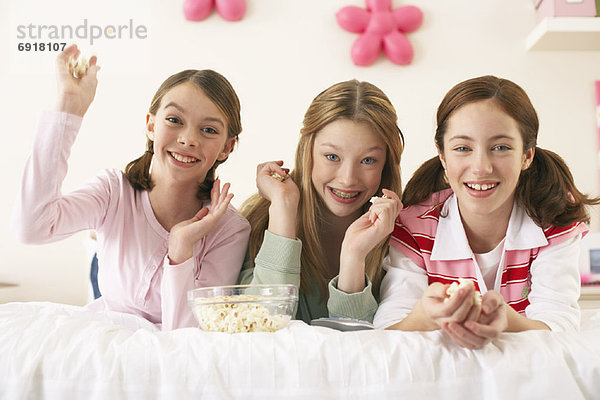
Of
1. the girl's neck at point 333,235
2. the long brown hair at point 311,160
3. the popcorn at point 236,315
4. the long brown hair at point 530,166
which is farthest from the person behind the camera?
the girl's neck at point 333,235

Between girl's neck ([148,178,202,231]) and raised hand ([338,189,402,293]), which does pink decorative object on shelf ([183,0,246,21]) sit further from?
raised hand ([338,189,402,293])

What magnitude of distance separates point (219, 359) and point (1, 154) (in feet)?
8.82

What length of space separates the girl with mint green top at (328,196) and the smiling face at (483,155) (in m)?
0.14

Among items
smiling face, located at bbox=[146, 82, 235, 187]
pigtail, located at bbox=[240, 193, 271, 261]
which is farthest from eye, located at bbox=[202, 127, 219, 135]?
pigtail, located at bbox=[240, 193, 271, 261]

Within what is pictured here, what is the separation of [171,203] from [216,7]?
6.39 feet

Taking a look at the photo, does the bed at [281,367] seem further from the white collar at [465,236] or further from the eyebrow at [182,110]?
the eyebrow at [182,110]

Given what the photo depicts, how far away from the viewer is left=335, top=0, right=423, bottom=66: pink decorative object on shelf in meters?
2.96

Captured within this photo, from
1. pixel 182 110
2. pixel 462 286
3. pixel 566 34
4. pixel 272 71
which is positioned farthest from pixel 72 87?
pixel 566 34

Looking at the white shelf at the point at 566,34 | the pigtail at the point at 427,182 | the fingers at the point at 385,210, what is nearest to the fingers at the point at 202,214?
the fingers at the point at 385,210

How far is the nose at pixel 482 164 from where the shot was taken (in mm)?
1151

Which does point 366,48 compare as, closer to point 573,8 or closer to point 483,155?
point 573,8

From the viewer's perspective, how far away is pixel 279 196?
1331mm

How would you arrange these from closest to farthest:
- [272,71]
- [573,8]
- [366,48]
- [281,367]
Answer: [281,367] < [573,8] < [366,48] < [272,71]

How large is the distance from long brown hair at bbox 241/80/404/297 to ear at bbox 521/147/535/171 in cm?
27
